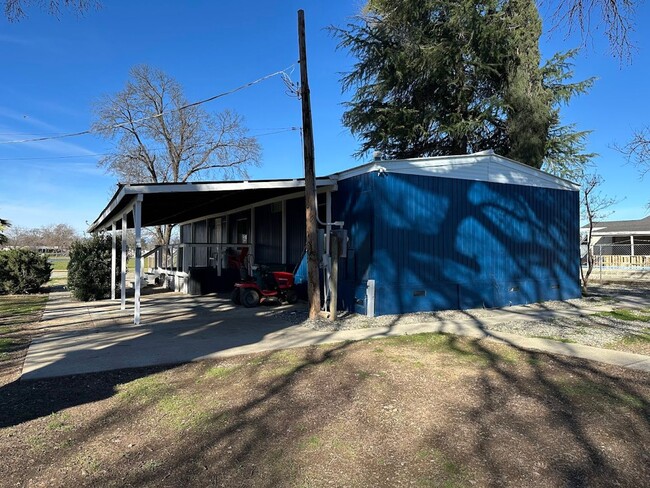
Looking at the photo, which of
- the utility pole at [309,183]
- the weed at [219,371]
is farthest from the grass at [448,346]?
the utility pole at [309,183]

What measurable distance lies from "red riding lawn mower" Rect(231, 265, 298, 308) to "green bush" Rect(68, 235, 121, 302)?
5295 millimetres

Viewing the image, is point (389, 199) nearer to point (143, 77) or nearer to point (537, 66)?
point (537, 66)

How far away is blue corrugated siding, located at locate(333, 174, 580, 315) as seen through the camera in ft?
32.6

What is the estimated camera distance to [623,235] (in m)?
33.2

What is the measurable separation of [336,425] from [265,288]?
825 centimetres

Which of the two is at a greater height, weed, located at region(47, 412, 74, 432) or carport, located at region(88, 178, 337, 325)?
carport, located at region(88, 178, 337, 325)

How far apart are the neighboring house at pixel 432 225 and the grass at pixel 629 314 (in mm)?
2111

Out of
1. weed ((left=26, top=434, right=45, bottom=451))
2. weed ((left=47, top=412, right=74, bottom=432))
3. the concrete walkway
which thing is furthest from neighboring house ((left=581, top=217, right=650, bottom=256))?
weed ((left=26, top=434, right=45, bottom=451))

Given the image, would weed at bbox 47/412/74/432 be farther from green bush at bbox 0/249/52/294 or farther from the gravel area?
green bush at bbox 0/249/52/294

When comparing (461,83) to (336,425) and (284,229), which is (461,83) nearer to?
(284,229)

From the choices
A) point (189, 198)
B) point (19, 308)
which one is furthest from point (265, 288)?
point (19, 308)

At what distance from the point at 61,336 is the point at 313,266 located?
4824 millimetres

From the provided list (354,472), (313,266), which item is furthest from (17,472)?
(313,266)

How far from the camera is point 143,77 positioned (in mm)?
29203
